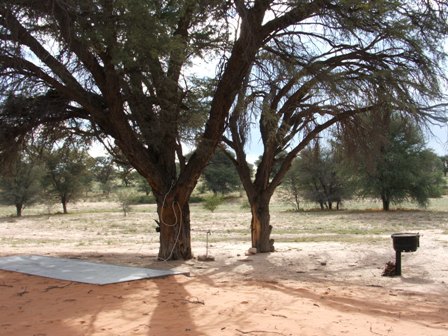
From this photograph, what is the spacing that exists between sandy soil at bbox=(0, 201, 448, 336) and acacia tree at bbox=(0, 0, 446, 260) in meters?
2.78

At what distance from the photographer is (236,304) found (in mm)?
7223

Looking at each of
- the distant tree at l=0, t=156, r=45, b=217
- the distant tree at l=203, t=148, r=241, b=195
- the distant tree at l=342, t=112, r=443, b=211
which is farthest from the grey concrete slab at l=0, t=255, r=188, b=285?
the distant tree at l=203, t=148, r=241, b=195

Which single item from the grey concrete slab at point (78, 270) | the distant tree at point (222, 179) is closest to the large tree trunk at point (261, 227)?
the grey concrete slab at point (78, 270)

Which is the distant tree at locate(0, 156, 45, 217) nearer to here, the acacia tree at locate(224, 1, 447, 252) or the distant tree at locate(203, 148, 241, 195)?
the distant tree at locate(203, 148, 241, 195)

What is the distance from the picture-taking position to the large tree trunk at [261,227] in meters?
16.3

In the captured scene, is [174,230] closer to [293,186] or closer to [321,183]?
[321,183]

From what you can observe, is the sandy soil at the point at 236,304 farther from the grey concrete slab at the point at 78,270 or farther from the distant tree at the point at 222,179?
the distant tree at the point at 222,179

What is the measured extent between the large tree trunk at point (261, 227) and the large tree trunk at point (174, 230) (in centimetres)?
329

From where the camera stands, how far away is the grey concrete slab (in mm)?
8953

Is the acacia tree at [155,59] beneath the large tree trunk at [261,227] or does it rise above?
above

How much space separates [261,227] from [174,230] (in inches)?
153

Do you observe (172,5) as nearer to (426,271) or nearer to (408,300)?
(408,300)

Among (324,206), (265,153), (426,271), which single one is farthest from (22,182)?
(426,271)

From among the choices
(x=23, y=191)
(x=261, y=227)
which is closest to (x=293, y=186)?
(x=23, y=191)
